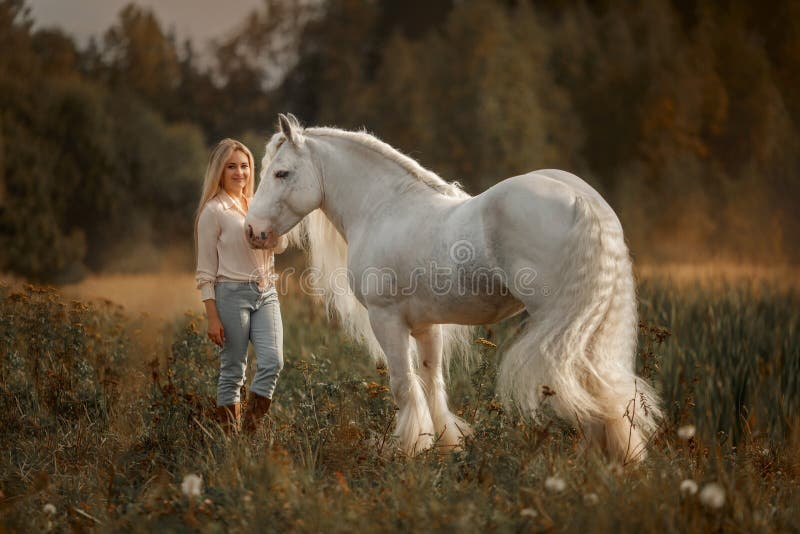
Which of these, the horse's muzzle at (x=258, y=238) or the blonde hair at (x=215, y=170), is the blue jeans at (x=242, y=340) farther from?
the blonde hair at (x=215, y=170)

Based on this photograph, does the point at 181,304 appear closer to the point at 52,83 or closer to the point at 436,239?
the point at 436,239

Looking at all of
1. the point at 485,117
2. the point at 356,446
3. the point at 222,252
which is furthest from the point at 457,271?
the point at 485,117

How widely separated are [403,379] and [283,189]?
4.19 ft

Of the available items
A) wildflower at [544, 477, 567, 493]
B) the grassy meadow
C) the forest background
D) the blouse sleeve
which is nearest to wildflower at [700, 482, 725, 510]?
the grassy meadow

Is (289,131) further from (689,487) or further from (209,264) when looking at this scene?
(689,487)

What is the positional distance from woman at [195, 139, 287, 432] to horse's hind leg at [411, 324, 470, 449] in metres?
0.83

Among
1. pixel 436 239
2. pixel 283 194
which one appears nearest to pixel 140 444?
pixel 283 194

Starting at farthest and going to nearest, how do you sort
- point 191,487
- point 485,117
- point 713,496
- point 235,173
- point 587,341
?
point 485,117
point 235,173
point 587,341
point 191,487
point 713,496

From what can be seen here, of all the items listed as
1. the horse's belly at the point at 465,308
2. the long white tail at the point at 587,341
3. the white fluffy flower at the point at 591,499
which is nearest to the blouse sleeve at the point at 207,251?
the horse's belly at the point at 465,308

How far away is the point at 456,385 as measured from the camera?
17.8 ft

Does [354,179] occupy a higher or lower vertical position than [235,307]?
higher

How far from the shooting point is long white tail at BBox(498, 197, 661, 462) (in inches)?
120

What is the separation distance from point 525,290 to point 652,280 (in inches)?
160

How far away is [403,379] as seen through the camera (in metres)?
3.79
